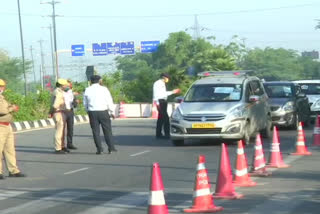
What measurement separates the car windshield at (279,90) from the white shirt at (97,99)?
904 centimetres

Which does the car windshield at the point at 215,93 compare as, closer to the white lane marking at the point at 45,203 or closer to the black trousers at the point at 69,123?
the black trousers at the point at 69,123

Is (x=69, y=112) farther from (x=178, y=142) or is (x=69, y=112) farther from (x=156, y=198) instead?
(x=156, y=198)

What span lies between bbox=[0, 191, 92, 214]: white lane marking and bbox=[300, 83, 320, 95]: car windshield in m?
20.0

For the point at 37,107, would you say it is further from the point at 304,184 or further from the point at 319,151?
the point at 304,184

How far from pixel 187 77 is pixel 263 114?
34069 mm

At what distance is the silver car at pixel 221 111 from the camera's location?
64.4 feet

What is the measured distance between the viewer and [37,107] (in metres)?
38.2

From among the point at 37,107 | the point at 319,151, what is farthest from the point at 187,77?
the point at 319,151

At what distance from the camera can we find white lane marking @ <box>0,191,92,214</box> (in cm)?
1059

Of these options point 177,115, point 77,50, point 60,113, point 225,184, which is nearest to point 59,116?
point 60,113

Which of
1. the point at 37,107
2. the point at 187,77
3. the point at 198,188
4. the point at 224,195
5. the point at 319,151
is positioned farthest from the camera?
the point at 187,77

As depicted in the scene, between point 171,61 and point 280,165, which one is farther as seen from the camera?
point 171,61

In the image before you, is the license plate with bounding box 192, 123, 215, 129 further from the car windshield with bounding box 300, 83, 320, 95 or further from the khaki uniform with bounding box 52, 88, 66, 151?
the car windshield with bounding box 300, 83, 320, 95

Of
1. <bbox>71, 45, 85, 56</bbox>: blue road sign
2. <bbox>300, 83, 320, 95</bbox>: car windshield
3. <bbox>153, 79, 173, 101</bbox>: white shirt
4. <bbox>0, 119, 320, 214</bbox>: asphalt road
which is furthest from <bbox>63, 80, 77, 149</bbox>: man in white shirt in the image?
<bbox>71, 45, 85, 56</bbox>: blue road sign
